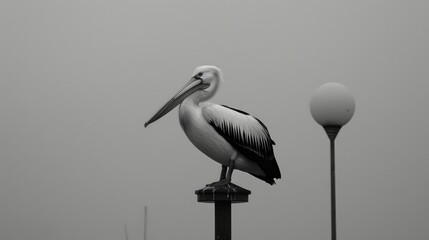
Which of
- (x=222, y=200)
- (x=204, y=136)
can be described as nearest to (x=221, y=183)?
(x=222, y=200)

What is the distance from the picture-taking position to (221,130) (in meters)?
A: 7.30

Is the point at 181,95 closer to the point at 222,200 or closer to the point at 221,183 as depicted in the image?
the point at 221,183

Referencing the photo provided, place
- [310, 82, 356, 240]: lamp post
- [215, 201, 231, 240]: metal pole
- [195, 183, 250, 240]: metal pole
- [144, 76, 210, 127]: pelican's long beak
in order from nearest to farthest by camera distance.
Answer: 1. [310, 82, 356, 240]: lamp post
2. [195, 183, 250, 240]: metal pole
3. [215, 201, 231, 240]: metal pole
4. [144, 76, 210, 127]: pelican's long beak

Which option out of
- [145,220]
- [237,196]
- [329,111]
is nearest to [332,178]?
[329,111]

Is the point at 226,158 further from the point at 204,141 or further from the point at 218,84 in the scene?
A: the point at 218,84

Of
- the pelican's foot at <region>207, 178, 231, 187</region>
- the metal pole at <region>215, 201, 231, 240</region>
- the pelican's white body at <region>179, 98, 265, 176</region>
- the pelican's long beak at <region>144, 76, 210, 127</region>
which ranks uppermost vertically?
the pelican's long beak at <region>144, 76, 210, 127</region>

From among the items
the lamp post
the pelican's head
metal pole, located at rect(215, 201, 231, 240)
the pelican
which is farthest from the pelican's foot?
the lamp post

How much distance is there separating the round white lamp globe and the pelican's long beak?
1674mm

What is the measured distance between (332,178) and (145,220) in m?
Answer: 43.4

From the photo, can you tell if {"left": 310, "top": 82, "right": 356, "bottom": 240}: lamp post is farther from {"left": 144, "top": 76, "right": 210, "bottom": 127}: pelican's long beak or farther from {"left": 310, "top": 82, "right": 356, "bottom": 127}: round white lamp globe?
{"left": 144, "top": 76, "right": 210, "bottom": 127}: pelican's long beak

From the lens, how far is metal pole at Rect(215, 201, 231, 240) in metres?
7.30

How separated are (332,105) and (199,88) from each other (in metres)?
1.92

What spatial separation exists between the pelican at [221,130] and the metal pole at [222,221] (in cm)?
29

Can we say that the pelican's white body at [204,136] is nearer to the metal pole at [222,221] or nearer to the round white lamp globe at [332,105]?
the metal pole at [222,221]
